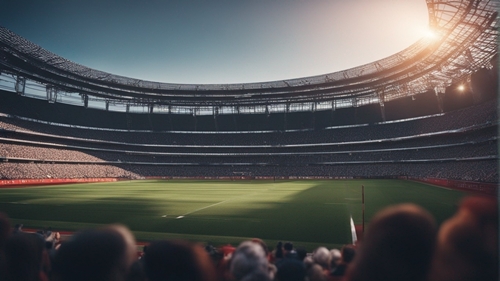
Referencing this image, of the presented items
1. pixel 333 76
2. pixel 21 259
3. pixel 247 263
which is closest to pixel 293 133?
pixel 333 76

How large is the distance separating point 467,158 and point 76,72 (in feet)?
225

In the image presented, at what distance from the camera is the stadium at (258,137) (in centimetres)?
2252

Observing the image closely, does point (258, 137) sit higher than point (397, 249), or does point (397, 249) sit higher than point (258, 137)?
point (258, 137)

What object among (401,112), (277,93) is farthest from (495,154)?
(277,93)

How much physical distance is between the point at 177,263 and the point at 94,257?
469 millimetres

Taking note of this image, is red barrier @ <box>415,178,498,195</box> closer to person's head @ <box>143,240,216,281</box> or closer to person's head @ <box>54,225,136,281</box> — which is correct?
person's head @ <box>143,240,216,281</box>

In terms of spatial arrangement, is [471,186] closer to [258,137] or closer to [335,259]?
[335,259]

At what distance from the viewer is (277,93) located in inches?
2665

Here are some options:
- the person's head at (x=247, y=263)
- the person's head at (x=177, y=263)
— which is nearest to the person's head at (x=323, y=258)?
the person's head at (x=247, y=263)

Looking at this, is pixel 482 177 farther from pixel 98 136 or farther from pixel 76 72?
pixel 98 136

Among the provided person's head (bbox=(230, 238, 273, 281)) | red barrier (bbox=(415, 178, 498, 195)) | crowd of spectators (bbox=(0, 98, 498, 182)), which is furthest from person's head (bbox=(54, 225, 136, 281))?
crowd of spectators (bbox=(0, 98, 498, 182))

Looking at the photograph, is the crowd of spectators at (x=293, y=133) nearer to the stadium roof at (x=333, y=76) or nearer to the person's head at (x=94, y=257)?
the stadium roof at (x=333, y=76)

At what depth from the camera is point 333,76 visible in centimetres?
5875

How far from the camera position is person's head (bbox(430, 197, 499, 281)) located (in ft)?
5.35
